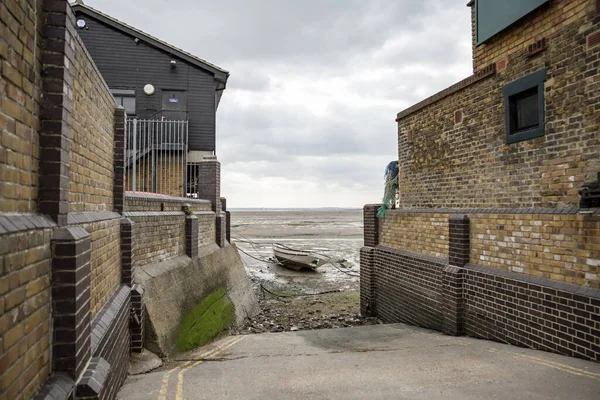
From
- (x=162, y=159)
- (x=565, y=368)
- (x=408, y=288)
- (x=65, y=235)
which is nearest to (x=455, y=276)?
(x=408, y=288)

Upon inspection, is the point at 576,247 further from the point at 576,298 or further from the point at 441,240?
the point at 441,240

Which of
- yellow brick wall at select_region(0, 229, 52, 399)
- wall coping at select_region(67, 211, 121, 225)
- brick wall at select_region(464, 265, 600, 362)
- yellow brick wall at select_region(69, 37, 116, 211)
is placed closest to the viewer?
yellow brick wall at select_region(0, 229, 52, 399)

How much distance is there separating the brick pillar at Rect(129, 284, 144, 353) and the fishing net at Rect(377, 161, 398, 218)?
262 inches

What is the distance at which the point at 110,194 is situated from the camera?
17.9 ft

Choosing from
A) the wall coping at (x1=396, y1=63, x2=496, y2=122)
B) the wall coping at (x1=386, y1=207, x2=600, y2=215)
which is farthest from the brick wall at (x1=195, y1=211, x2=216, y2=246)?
the wall coping at (x1=396, y1=63, x2=496, y2=122)

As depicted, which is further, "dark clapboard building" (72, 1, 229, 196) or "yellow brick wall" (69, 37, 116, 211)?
"dark clapboard building" (72, 1, 229, 196)

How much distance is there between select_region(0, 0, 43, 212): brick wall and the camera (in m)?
2.24

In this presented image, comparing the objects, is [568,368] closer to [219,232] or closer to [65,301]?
[65,301]

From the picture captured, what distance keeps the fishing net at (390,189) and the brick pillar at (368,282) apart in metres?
1.13

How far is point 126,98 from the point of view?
1667 centimetres

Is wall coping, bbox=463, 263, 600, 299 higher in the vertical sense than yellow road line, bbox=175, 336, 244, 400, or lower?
higher

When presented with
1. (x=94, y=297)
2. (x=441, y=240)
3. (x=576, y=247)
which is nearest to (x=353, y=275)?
(x=441, y=240)

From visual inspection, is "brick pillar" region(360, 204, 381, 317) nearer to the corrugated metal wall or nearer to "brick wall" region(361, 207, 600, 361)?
"brick wall" region(361, 207, 600, 361)

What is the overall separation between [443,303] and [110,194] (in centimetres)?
610
